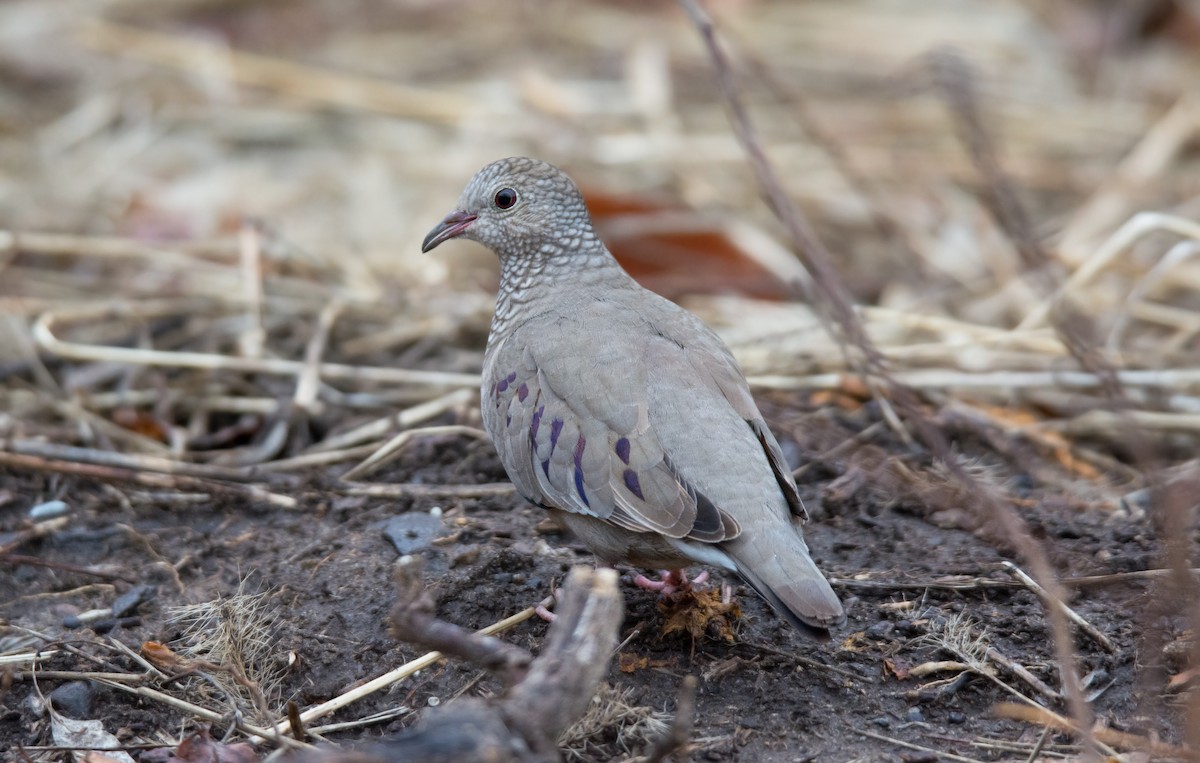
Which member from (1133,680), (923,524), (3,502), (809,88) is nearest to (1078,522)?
(923,524)

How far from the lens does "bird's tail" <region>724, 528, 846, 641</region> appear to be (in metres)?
2.91

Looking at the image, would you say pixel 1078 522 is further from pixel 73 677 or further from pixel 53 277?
pixel 53 277

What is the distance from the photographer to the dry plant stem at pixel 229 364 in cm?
507

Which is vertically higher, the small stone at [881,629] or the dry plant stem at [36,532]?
the small stone at [881,629]

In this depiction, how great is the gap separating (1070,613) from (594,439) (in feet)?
4.30

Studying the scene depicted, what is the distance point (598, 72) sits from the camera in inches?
370

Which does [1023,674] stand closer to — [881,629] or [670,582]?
[881,629]

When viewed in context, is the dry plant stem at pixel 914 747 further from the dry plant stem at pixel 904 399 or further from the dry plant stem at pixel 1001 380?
the dry plant stem at pixel 1001 380

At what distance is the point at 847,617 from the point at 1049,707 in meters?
0.58

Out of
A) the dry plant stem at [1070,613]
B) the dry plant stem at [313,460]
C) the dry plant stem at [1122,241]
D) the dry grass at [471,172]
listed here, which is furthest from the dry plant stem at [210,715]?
the dry plant stem at [1122,241]

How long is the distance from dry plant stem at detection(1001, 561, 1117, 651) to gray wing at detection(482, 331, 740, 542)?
93cm

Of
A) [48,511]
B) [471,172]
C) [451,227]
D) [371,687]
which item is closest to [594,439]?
[371,687]

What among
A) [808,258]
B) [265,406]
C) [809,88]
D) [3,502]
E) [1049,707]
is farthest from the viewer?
[809,88]

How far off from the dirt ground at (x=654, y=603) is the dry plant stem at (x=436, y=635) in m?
0.64
